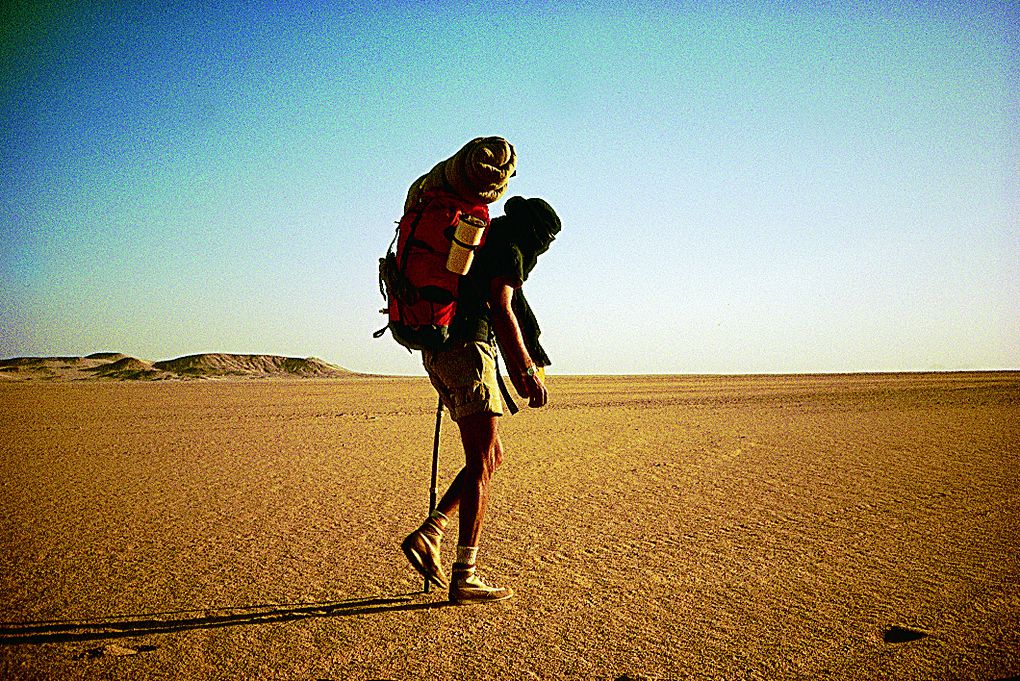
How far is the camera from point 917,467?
700cm

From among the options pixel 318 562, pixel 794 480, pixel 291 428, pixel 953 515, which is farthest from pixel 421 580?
pixel 291 428

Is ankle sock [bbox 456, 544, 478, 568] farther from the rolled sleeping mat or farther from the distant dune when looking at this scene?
the distant dune

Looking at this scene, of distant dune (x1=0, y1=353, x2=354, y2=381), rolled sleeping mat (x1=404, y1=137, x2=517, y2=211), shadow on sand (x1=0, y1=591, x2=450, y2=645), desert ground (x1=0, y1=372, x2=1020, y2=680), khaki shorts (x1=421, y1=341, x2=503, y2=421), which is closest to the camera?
desert ground (x1=0, y1=372, x2=1020, y2=680)

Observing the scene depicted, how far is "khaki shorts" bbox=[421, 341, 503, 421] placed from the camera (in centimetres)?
311

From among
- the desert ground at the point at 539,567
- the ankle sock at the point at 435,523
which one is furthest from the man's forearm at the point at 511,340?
the desert ground at the point at 539,567

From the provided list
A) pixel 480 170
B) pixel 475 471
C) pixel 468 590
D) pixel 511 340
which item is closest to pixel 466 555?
pixel 468 590

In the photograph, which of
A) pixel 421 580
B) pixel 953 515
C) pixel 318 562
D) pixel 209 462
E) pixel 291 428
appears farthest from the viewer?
pixel 291 428

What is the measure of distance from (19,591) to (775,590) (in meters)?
3.51

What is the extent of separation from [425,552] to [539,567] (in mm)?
858

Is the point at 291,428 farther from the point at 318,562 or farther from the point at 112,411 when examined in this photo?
the point at 318,562

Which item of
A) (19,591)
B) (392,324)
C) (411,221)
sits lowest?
(19,591)

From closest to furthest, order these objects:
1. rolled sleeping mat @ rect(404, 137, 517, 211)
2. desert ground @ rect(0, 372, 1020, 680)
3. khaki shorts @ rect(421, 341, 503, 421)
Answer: desert ground @ rect(0, 372, 1020, 680) → rolled sleeping mat @ rect(404, 137, 517, 211) → khaki shorts @ rect(421, 341, 503, 421)

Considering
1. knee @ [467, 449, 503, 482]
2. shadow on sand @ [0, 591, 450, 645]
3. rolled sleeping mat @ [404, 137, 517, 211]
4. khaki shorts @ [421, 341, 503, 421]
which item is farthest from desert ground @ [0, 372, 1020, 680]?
rolled sleeping mat @ [404, 137, 517, 211]

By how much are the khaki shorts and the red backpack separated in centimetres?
9
